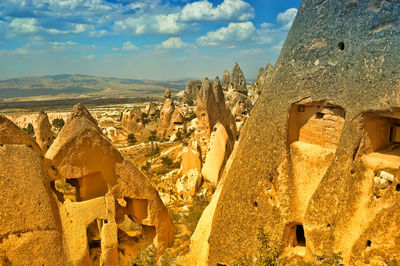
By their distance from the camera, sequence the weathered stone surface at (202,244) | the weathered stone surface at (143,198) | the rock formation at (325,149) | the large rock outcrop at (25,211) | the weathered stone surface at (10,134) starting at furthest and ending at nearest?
the weathered stone surface at (143,198)
the weathered stone surface at (202,244)
the weathered stone surface at (10,134)
the large rock outcrop at (25,211)
the rock formation at (325,149)

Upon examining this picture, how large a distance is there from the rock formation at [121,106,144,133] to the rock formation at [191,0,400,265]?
29.0 meters

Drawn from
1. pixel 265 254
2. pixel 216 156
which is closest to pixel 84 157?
pixel 265 254

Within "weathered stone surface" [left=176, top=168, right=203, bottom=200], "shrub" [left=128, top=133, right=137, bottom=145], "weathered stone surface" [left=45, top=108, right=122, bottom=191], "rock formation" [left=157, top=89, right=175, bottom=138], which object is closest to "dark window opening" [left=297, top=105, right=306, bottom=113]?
"weathered stone surface" [left=45, top=108, right=122, bottom=191]

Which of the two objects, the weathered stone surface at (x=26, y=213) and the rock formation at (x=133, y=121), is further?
the rock formation at (x=133, y=121)

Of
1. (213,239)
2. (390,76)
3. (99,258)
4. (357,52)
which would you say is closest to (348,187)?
(390,76)

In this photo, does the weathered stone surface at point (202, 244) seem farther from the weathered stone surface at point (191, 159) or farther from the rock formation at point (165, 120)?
the rock formation at point (165, 120)

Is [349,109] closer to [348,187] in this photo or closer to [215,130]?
[348,187]

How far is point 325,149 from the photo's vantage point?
17.6 feet

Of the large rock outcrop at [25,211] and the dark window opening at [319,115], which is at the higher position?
the dark window opening at [319,115]

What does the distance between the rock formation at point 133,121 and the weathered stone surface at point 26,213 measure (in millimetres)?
29220

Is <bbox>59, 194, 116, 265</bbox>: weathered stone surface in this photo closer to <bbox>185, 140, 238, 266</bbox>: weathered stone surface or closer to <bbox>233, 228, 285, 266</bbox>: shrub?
<bbox>185, 140, 238, 266</bbox>: weathered stone surface

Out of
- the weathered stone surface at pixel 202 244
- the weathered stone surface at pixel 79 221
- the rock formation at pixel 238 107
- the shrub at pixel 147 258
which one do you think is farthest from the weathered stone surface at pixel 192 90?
A: the weathered stone surface at pixel 79 221

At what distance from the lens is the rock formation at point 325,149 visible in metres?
4.54

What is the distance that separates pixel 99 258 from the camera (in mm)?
6145
